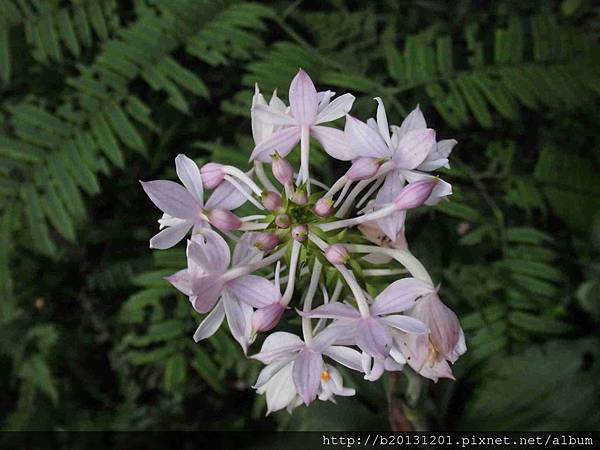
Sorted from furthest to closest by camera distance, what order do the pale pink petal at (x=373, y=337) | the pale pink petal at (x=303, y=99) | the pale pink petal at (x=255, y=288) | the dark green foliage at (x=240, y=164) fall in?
the dark green foliage at (x=240, y=164) → the pale pink petal at (x=303, y=99) → the pale pink petal at (x=255, y=288) → the pale pink petal at (x=373, y=337)

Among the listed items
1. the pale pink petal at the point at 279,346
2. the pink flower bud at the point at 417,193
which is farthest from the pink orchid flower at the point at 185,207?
the pink flower bud at the point at 417,193

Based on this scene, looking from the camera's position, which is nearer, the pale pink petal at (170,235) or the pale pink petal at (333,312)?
the pale pink petal at (333,312)

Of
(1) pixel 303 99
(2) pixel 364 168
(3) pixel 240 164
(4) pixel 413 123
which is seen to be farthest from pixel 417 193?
(3) pixel 240 164

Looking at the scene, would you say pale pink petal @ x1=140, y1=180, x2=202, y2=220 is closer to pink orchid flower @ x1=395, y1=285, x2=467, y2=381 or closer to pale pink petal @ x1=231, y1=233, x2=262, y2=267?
pale pink petal @ x1=231, y1=233, x2=262, y2=267

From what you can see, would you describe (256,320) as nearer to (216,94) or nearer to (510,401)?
(510,401)

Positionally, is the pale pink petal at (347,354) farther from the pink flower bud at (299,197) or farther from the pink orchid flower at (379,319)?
the pink flower bud at (299,197)

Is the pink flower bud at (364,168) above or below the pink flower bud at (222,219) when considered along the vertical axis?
above

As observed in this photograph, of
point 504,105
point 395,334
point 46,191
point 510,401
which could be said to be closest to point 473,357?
point 510,401
